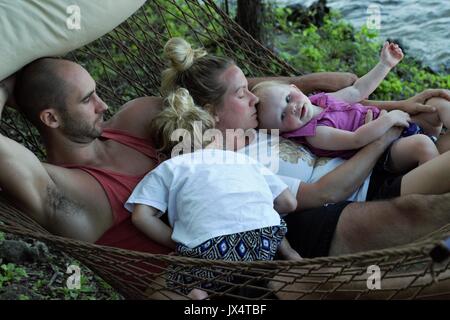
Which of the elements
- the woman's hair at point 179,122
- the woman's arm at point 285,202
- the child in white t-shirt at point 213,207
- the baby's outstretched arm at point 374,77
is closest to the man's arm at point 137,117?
the woman's hair at point 179,122

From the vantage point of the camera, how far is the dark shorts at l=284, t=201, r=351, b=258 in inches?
81.9

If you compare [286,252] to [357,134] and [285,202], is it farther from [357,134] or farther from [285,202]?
[357,134]

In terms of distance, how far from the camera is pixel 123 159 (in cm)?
231

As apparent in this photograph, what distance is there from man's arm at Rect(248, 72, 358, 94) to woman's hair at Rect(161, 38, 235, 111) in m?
0.27

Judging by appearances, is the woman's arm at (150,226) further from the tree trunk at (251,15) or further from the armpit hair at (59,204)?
the tree trunk at (251,15)

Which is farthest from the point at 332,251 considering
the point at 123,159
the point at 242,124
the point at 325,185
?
the point at 123,159

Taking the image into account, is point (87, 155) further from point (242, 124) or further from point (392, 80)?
point (392, 80)

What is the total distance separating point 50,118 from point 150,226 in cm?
43

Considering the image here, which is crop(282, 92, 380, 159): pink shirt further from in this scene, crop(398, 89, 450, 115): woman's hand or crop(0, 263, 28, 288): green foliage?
crop(0, 263, 28, 288): green foliage

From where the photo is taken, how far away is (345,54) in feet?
16.4

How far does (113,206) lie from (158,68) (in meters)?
0.89
